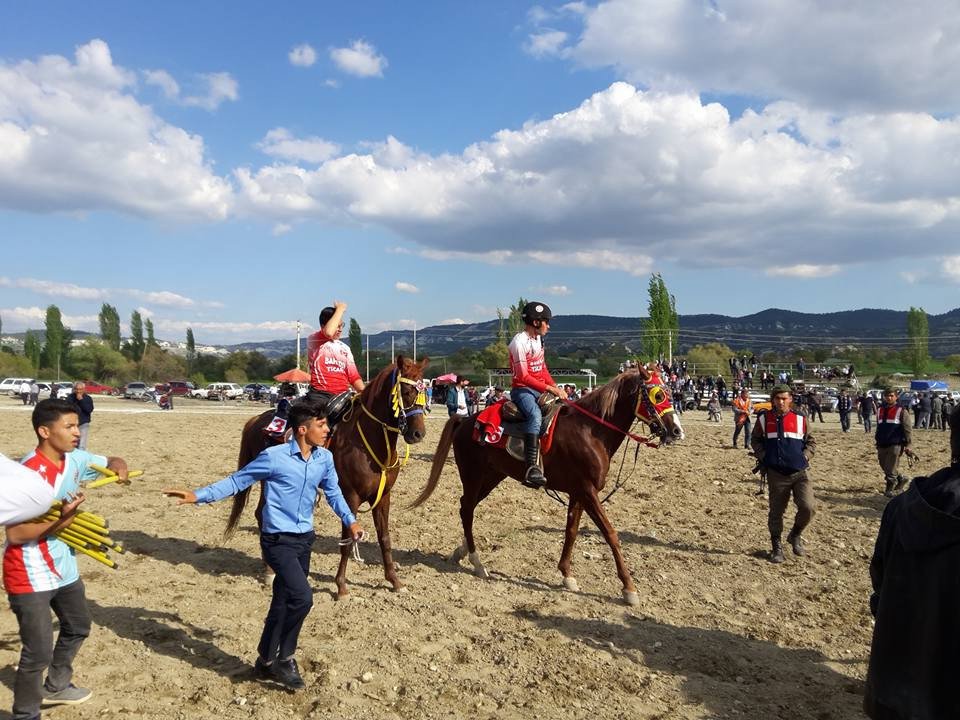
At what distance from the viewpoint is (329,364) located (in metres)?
8.16

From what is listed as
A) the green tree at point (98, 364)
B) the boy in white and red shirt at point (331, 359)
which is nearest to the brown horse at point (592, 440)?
the boy in white and red shirt at point (331, 359)

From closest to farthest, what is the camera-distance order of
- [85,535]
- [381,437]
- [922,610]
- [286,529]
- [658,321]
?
[922,610] → [85,535] → [286,529] → [381,437] → [658,321]

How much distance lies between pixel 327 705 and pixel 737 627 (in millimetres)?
3859

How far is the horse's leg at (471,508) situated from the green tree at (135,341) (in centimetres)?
10716

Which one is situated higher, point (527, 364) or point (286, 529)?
point (527, 364)

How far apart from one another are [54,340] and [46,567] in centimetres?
10988

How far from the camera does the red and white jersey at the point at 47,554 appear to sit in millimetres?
3932

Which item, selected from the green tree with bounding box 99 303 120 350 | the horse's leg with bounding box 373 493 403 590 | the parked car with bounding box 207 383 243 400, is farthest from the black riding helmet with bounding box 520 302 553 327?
the green tree with bounding box 99 303 120 350

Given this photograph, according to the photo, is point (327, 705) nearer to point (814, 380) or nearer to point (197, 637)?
point (197, 637)

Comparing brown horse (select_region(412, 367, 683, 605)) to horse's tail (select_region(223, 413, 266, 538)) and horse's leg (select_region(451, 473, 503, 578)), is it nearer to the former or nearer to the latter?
horse's leg (select_region(451, 473, 503, 578))

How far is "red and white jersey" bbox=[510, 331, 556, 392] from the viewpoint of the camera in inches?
313

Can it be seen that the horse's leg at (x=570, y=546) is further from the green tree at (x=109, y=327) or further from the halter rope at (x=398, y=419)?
the green tree at (x=109, y=327)

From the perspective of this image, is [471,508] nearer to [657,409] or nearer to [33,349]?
[657,409]

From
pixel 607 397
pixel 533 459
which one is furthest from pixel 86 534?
pixel 607 397
